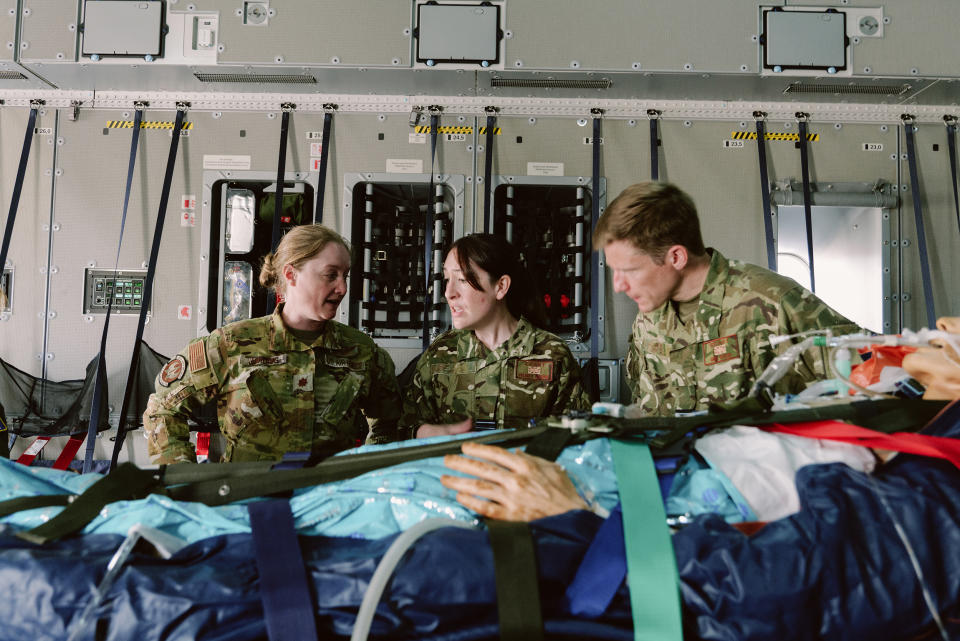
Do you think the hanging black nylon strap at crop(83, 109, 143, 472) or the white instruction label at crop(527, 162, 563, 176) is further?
the white instruction label at crop(527, 162, 563, 176)

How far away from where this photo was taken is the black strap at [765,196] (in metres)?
3.59

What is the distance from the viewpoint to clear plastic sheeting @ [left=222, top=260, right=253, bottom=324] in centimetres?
371

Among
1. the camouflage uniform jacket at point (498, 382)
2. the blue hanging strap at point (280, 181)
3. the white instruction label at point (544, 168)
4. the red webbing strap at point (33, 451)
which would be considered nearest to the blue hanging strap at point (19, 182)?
the red webbing strap at point (33, 451)

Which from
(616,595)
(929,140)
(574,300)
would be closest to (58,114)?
(574,300)

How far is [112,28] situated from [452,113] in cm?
190

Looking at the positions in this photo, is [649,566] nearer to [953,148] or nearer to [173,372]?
[173,372]

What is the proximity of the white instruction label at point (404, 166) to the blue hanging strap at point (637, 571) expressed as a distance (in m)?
2.98

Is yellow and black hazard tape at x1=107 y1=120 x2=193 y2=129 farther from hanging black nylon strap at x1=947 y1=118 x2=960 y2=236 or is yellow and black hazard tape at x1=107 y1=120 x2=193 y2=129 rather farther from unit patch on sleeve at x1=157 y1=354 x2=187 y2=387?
hanging black nylon strap at x1=947 y1=118 x2=960 y2=236

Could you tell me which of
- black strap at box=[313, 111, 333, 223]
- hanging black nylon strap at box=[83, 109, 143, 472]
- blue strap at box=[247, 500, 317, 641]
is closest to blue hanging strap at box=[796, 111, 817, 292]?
black strap at box=[313, 111, 333, 223]

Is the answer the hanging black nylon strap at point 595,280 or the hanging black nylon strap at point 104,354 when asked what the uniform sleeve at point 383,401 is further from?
the hanging black nylon strap at point 104,354

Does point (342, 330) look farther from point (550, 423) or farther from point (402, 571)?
point (402, 571)

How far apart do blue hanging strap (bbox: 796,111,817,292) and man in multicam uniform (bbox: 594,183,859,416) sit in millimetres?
1149

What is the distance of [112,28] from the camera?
130 inches

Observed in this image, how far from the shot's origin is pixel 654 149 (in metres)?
3.61
